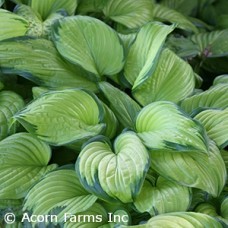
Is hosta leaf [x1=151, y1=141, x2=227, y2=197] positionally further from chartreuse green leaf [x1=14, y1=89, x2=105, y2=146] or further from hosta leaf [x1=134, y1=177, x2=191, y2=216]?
chartreuse green leaf [x1=14, y1=89, x2=105, y2=146]

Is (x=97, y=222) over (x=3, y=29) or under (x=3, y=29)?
under

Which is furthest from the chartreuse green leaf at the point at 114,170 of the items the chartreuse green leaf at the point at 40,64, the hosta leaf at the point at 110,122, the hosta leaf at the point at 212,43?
the hosta leaf at the point at 212,43

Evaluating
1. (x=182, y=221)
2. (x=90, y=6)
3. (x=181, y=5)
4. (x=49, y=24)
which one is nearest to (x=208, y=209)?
(x=182, y=221)

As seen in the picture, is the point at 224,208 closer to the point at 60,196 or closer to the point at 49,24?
the point at 60,196

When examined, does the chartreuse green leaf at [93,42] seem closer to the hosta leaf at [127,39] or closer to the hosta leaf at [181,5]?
the hosta leaf at [127,39]

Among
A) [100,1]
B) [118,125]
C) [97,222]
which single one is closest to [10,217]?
[97,222]

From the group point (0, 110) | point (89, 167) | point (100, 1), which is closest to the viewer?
point (89, 167)

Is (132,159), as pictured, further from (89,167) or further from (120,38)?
(120,38)
